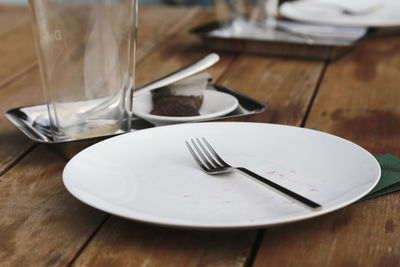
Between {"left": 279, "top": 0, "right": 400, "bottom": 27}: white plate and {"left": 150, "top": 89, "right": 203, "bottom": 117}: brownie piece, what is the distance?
0.65 metres

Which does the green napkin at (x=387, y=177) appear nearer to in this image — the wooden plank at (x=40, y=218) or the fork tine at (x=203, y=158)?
the fork tine at (x=203, y=158)

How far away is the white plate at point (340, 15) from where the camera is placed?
1.28 metres

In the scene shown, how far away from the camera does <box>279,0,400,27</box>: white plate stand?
1.28 metres

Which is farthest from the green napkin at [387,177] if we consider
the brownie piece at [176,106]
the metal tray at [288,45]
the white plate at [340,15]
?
the white plate at [340,15]

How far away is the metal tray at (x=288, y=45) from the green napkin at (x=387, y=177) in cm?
48

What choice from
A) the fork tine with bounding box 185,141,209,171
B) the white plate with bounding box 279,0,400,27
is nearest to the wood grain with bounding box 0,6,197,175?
the fork tine with bounding box 185,141,209,171

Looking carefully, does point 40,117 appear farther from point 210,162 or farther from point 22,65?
point 22,65

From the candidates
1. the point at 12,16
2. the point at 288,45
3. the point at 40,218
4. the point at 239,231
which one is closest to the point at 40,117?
the point at 40,218

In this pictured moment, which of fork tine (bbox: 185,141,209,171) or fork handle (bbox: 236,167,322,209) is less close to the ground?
fork handle (bbox: 236,167,322,209)

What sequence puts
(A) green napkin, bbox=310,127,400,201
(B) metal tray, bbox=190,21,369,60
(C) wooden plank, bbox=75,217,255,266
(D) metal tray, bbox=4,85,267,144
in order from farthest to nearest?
(B) metal tray, bbox=190,21,369,60 < (D) metal tray, bbox=4,85,267,144 < (A) green napkin, bbox=310,127,400,201 < (C) wooden plank, bbox=75,217,255,266

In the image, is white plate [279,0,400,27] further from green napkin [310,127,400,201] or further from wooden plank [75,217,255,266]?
wooden plank [75,217,255,266]

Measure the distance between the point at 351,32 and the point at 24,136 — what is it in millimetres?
760

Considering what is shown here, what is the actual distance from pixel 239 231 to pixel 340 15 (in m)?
1.00

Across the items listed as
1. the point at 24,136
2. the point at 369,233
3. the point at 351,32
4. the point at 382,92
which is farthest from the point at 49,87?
the point at 351,32
